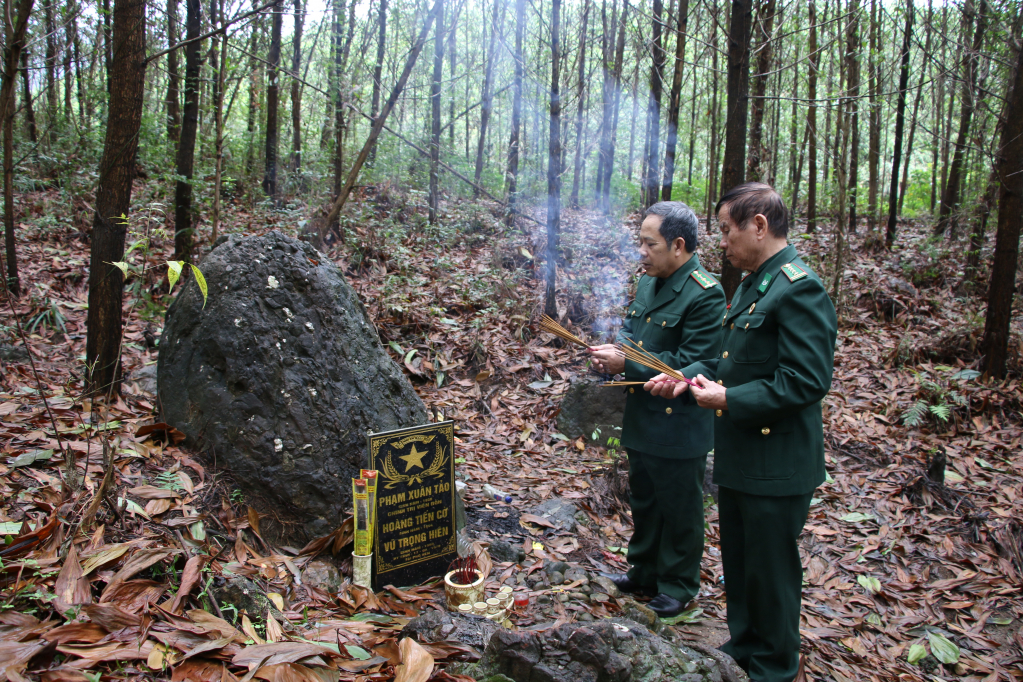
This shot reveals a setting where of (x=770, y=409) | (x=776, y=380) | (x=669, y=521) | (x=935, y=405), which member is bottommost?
(x=669, y=521)

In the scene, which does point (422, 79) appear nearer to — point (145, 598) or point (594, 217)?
point (594, 217)

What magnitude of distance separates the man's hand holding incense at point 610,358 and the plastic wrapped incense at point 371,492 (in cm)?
129

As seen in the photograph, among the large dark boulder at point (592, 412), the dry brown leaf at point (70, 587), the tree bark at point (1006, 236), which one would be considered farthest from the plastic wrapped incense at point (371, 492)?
the tree bark at point (1006, 236)

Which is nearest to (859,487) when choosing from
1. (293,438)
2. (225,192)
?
(293,438)

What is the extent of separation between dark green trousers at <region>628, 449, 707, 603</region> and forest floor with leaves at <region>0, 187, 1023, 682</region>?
8.8 inches

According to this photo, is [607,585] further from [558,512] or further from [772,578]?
[772,578]

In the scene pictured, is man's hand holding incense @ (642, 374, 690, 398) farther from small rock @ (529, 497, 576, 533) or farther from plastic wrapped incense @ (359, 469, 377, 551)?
small rock @ (529, 497, 576, 533)

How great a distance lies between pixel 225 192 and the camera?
10.1m

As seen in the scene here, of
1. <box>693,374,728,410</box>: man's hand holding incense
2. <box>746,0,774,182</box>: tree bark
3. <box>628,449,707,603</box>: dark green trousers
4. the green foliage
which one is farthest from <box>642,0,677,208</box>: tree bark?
<box>693,374,728,410</box>: man's hand holding incense

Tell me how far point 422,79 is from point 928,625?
2564cm

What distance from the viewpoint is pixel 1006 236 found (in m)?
6.17

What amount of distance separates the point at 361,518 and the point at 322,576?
35 centimetres

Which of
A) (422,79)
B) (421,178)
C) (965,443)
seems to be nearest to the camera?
(965,443)

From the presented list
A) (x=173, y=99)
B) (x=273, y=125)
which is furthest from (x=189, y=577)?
(x=173, y=99)
